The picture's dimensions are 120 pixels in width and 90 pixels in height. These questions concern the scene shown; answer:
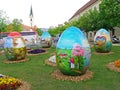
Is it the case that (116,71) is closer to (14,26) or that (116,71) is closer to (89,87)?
(89,87)

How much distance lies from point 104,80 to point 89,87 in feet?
4.52

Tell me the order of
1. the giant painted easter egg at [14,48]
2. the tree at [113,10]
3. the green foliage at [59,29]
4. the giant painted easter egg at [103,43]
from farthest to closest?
the green foliage at [59,29] < the tree at [113,10] < the giant painted easter egg at [103,43] < the giant painted easter egg at [14,48]

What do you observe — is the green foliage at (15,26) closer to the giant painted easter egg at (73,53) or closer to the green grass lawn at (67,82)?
the green grass lawn at (67,82)

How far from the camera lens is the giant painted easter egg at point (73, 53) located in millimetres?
11375

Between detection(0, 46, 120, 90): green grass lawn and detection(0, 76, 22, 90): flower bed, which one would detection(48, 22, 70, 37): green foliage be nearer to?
detection(0, 46, 120, 90): green grass lawn

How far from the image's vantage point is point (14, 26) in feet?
229

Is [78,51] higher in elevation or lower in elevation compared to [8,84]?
higher

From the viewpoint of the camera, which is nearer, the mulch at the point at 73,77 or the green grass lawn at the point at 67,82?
the green grass lawn at the point at 67,82

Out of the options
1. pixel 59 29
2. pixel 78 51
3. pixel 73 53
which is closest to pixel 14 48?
pixel 73 53

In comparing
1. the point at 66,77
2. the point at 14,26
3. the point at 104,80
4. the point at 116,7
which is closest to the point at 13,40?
the point at 66,77

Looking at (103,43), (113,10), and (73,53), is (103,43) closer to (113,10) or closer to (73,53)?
(113,10)

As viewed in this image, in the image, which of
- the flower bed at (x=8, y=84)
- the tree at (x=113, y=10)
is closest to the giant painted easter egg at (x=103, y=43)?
the tree at (x=113, y=10)

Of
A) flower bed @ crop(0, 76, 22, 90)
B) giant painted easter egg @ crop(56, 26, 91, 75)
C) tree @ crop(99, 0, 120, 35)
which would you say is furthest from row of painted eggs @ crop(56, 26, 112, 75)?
tree @ crop(99, 0, 120, 35)

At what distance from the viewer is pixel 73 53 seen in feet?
37.5
